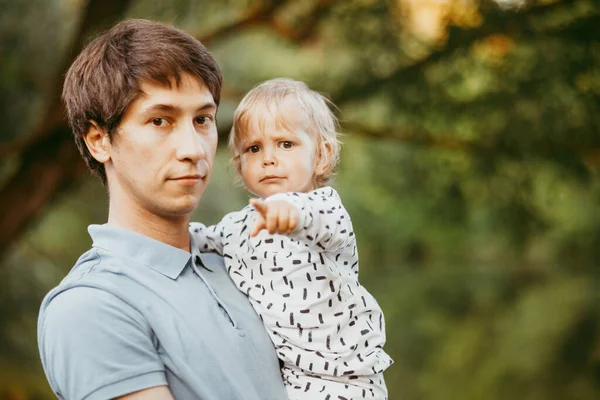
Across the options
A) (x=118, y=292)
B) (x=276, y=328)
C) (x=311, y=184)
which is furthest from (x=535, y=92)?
(x=118, y=292)

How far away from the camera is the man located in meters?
1.61

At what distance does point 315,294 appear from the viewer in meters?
1.92

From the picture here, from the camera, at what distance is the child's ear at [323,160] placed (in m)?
2.17

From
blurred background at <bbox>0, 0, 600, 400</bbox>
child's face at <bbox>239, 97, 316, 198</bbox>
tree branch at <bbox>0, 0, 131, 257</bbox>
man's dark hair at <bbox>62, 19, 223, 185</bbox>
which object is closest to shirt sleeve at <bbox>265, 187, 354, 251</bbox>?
child's face at <bbox>239, 97, 316, 198</bbox>

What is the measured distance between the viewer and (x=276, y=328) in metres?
1.90

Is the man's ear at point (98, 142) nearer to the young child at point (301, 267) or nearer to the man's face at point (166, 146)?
the man's face at point (166, 146)

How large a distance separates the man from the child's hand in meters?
0.23

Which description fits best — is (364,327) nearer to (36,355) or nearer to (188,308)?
(188,308)

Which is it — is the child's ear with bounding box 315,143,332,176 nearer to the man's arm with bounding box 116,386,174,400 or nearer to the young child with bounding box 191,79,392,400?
the young child with bounding box 191,79,392,400

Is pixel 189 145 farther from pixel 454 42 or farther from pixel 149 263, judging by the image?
pixel 454 42

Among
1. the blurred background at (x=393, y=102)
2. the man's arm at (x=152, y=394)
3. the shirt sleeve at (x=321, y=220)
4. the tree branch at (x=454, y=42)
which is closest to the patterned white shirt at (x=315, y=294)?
the shirt sleeve at (x=321, y=220)

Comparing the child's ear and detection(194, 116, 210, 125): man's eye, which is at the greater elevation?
the child's ear

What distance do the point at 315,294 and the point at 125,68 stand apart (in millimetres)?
627

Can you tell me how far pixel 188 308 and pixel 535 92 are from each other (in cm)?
321
